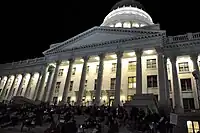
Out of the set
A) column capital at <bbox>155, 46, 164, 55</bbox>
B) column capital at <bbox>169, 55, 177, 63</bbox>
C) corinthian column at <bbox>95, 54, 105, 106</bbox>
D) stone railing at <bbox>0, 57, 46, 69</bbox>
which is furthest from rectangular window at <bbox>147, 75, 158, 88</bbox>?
stone railing at <bbox>0, 57, 46, 69</bbox>

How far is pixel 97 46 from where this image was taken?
1355 inches

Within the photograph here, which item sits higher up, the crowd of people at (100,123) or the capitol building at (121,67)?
the capitol building at (121,67)

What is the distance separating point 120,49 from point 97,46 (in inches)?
183

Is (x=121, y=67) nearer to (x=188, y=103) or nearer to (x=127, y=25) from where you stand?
(x=188, y=103)

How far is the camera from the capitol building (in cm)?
2880

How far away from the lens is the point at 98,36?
1414 inches

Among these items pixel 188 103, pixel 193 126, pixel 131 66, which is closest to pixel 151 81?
pixel 131 66

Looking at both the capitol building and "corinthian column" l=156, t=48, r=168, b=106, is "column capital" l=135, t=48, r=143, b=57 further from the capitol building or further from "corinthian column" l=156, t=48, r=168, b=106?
"corinthian column" l=156, t=48, r=168, b=106

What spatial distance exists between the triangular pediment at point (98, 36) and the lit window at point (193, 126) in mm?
14761

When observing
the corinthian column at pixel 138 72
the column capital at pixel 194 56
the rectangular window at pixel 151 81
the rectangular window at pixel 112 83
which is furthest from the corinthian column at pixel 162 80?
the rectangular window at pixel 112 83

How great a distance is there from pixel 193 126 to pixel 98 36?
22403 millimetres

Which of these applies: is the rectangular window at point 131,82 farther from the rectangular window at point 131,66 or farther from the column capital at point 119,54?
the column capital at point 119,54

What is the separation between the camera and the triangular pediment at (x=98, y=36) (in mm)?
31797

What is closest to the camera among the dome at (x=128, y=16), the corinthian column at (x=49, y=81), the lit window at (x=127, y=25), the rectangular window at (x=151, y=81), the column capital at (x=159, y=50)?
the column capital at (x=159, y=50)
